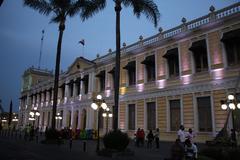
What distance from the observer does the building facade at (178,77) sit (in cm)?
1995

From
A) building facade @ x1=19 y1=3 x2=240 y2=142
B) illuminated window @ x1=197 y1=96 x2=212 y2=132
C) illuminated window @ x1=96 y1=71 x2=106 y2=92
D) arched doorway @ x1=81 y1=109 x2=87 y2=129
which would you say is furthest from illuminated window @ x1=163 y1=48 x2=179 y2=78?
arched doorway @ x1=81 y1=109 x2=87 y2=129

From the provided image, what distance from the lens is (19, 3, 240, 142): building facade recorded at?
65.5ft

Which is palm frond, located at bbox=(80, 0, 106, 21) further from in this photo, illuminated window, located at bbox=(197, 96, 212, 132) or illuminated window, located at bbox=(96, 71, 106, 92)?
illuminated window, located at bbox=(96, 71, 106, 92)

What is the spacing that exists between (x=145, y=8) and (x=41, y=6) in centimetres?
1082

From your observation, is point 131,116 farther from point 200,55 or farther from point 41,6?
point 41,6

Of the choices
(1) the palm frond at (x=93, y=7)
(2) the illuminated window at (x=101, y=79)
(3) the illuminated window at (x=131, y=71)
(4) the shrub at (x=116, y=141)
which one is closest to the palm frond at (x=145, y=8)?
(1) the palm frond at (x=93, y=7)

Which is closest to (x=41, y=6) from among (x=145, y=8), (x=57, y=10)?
(x=57, y=10)

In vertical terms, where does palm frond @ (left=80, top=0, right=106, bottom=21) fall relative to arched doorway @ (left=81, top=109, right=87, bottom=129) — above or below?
above

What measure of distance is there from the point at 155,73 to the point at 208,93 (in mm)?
6528

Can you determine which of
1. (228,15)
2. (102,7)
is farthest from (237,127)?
(102,7)

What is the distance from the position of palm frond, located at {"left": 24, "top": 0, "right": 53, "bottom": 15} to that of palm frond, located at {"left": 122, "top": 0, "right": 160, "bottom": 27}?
9570 millimetres

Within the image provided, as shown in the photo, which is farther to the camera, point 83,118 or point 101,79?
point 83,118

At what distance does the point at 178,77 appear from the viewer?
76.8ft

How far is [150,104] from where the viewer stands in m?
26.5
